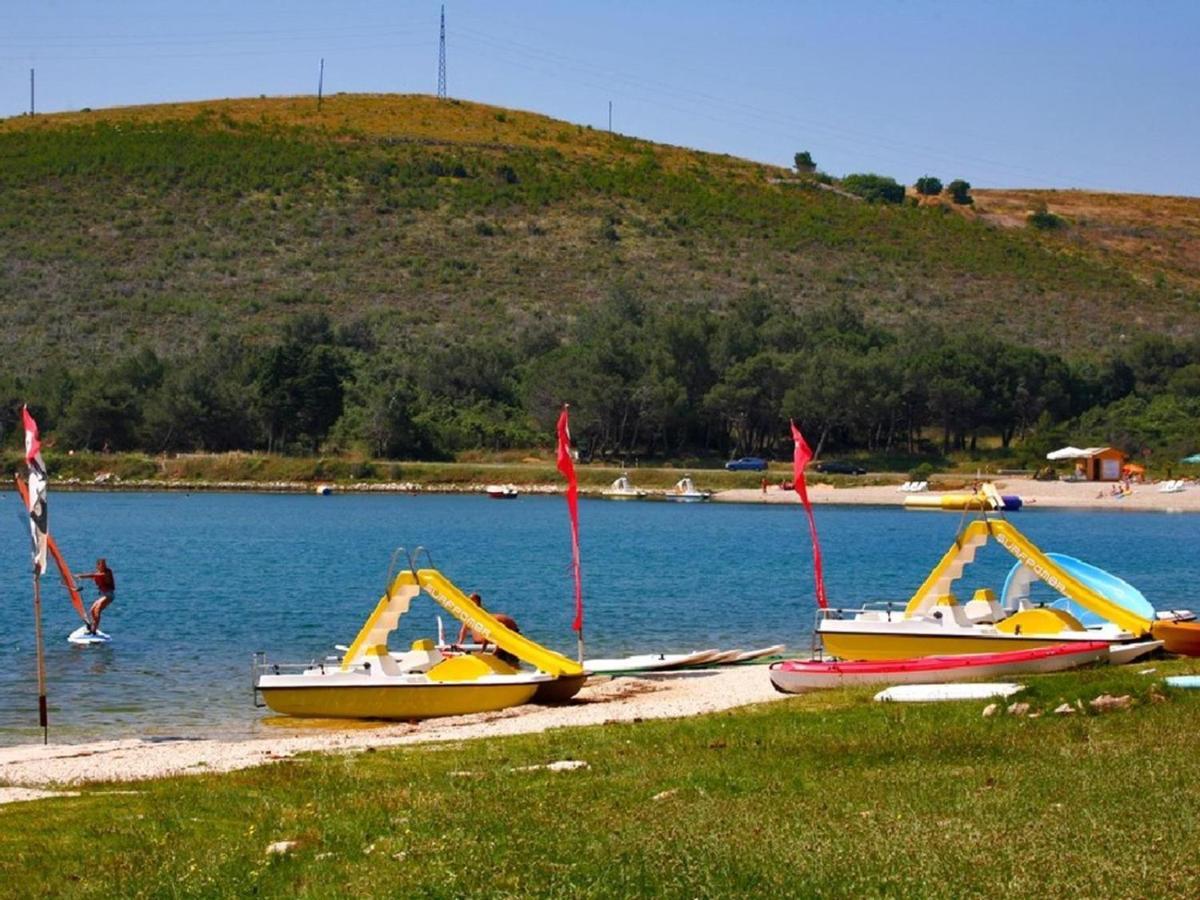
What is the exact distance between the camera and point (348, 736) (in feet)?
77.3

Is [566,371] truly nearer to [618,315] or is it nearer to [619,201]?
[618,315]

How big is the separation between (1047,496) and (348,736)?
85.6 m

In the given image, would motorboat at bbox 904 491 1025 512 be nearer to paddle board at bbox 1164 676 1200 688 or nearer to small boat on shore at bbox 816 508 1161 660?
small boat on shore at bbox 816 508 1161 660

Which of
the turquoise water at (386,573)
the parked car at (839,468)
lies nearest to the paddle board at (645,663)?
the turquoise water at (386,573)

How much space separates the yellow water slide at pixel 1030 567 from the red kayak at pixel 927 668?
277cm

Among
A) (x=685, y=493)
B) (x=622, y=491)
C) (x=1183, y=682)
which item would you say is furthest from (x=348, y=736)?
(x=685, y=493)

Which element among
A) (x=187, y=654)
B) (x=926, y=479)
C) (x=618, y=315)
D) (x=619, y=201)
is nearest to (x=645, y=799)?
(x=187, y=654)

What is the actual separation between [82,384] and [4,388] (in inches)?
298

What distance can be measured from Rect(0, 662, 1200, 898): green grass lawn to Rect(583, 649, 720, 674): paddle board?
10.9 metres

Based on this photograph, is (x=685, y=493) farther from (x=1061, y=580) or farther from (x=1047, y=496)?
(x=1061, y=580)

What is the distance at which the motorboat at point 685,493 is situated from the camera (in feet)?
355

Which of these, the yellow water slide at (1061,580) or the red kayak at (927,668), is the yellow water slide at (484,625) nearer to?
the red kayak at (927,668)

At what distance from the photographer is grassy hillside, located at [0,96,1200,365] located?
154500 millimetres

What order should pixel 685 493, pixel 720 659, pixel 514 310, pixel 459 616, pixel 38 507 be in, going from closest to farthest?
pixel 38 507
pixel 459 616
pixel 720 659
pixel 685 493
pixel 514 310
